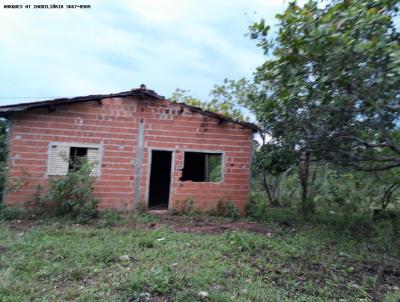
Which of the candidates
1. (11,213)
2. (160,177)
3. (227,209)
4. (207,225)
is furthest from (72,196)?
(160,177)

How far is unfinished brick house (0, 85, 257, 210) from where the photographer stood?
880 cm

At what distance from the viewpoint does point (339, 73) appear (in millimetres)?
5062

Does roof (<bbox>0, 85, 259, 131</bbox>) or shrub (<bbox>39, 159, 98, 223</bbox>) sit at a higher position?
roof (<bbox>0, 85, 259, 131</bbox>)

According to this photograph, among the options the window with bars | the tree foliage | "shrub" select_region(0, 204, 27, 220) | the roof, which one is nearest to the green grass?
"shrub" select_region(0, 204, 27, 220)

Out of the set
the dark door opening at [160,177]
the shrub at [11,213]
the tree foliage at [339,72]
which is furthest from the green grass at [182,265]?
the dark door opening at [160,177]

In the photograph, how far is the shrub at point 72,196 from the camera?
849 cm

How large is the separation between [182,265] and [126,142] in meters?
5.10

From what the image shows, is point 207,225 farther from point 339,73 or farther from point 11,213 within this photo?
point 339,73

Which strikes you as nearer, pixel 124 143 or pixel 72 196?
pixel 72 196

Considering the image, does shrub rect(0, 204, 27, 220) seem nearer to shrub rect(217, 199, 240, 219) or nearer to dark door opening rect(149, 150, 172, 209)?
shrub rect(217, 199, 240, 219)

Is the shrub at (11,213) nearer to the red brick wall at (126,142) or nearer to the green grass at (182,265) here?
the red brick wall at (126,142)

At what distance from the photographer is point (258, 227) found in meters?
8.74

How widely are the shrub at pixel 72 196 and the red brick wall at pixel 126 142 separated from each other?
20.6 inches

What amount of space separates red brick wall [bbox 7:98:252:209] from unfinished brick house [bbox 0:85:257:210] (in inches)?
0.9
